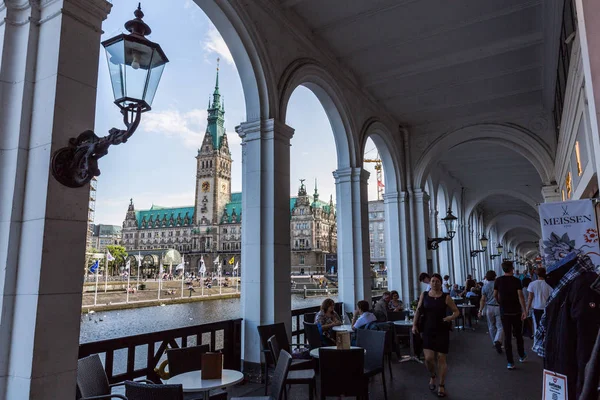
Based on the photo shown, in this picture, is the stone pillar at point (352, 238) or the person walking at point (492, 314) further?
the stone pillar at point (352, 238)

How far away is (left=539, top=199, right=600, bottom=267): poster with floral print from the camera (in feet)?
16.2

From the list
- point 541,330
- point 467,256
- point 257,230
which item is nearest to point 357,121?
point 257,230

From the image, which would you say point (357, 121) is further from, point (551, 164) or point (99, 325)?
Result: point (99, 325)

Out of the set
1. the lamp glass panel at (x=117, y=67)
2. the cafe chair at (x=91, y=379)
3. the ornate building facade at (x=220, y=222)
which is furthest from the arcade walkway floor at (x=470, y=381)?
the ornate building facade at (x=220, y=222)

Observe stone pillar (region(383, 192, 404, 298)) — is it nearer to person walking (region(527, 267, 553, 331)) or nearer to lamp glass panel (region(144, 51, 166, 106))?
person walking (region(527, 267, 553, 331))

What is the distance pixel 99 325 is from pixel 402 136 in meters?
22.6

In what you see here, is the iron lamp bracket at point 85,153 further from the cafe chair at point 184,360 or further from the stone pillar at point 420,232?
the stone pillar at point 420,232

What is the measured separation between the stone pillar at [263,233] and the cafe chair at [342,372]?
1.94 meters

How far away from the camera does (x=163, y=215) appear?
102625 mm

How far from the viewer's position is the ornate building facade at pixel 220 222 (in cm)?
8131

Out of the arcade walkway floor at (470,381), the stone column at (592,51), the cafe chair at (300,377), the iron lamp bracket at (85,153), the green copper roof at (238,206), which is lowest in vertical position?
the arcade walkway floor at (470,381)

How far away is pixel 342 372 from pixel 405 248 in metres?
7.61

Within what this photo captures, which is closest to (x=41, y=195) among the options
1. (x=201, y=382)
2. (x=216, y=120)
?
(x=201, y=382)

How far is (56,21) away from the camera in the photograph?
312cm
